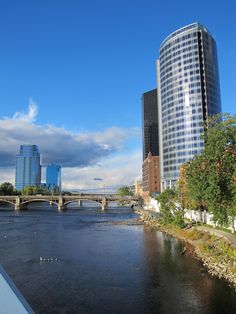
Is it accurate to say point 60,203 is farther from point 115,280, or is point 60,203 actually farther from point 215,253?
point 115,280

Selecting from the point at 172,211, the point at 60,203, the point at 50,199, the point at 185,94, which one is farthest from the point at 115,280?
the point at 50,199

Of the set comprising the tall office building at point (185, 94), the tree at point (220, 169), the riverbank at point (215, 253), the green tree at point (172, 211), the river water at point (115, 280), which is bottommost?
the river water at point (115, 280)

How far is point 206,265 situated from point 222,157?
14451mm

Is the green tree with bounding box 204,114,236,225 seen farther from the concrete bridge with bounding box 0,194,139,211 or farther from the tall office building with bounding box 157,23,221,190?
the concrete bridge with bounding box 0,194,139,211

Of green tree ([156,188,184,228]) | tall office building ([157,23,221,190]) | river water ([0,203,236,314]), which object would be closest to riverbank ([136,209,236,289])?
river water ([0,203,236,314])

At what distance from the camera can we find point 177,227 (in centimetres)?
7325

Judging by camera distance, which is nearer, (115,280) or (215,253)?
(115,280)

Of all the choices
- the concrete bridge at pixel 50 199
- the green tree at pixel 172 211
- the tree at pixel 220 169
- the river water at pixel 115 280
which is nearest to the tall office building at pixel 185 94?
the concrete bridge at pixel 50 199

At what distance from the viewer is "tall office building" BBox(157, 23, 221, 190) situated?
6555 inches

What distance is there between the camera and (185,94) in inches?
6673

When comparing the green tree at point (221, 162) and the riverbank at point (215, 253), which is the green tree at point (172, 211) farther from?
the green tree at point (221, 162)

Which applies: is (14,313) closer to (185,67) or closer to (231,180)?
(231,180)

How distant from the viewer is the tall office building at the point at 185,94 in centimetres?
16650

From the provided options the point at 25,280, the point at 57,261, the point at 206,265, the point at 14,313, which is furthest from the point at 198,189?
the point at 14,313
